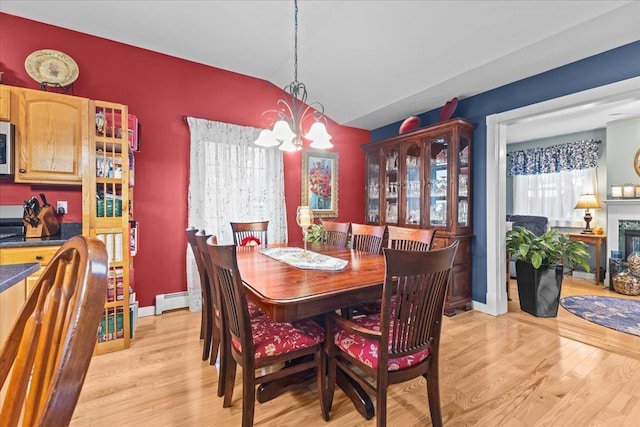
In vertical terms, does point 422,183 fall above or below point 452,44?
below

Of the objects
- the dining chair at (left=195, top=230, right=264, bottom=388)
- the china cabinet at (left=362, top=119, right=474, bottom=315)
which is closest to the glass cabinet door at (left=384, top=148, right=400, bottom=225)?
the china cabinet at (left=362, top=119, right=474, bottom=315)

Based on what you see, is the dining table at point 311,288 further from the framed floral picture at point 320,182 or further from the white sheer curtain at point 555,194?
the white sheer curtain at point 555,194

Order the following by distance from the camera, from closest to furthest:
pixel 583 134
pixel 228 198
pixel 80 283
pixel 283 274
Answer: pixel 80 283 < pixel 283 274 < pixel 228 198 < pixel 583 134

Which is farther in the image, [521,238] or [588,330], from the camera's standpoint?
[521,238]

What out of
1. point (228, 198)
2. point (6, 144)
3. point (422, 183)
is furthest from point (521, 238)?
point (6, 144)

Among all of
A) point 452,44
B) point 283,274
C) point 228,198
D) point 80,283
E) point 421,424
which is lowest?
point 421,424

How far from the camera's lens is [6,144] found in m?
2.18

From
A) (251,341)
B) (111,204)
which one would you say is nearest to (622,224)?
(251,341)

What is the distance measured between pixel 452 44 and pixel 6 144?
3.65 metres

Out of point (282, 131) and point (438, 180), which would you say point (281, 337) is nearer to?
point (282, 131)

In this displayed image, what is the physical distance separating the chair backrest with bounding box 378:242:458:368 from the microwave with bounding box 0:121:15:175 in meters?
2.81

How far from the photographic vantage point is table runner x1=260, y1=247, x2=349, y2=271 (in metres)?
1.94

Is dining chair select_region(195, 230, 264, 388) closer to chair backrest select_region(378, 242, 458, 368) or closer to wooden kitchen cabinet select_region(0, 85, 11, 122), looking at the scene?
chair backrest select_region(378, 242, 458, 368)

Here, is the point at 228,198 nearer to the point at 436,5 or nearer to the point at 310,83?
the point at 310,83
